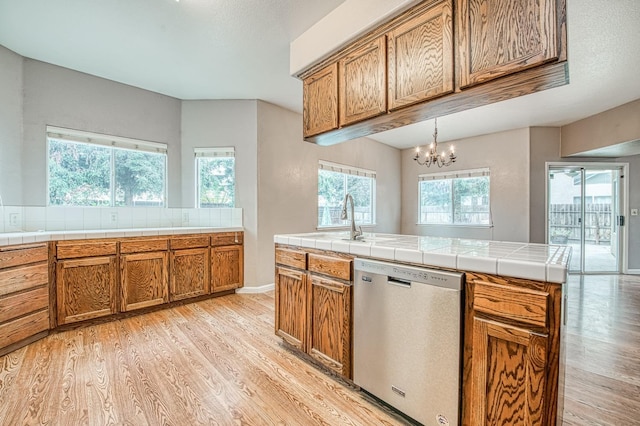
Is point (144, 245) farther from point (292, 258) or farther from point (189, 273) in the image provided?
point (292, 258)

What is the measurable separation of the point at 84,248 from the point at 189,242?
1.02 meters

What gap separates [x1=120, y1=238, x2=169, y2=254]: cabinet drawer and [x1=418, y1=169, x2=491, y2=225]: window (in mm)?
5526

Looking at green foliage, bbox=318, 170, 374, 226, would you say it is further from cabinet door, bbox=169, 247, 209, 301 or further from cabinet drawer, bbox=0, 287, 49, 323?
cabinet drawer, bbox=0, 287, 49, 323

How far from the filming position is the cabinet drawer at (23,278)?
2324 mm

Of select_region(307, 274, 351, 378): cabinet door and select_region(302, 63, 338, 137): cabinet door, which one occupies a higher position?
select_region(302, 63, 338, 137): cabinet door

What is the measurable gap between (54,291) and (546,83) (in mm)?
4093

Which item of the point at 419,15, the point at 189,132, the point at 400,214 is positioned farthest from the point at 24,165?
the point at 400,214

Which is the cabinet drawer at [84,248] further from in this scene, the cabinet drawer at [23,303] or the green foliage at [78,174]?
the green foliage at [78,174]

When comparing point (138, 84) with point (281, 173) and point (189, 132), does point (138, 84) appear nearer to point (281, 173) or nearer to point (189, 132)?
point (189, 132)

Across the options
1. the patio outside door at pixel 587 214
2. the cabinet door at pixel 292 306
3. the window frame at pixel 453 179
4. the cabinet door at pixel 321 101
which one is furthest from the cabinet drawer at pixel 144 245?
the patio outside door at pixel 587 214

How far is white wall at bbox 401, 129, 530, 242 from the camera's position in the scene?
5520mm

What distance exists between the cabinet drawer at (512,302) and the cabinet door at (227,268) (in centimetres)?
329

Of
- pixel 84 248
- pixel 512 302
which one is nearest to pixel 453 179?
pixel 512 302

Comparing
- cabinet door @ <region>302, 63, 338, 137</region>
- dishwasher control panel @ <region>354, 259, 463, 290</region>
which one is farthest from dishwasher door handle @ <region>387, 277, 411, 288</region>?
cabinet door @ <region>302, 63, 338, 137</region>
